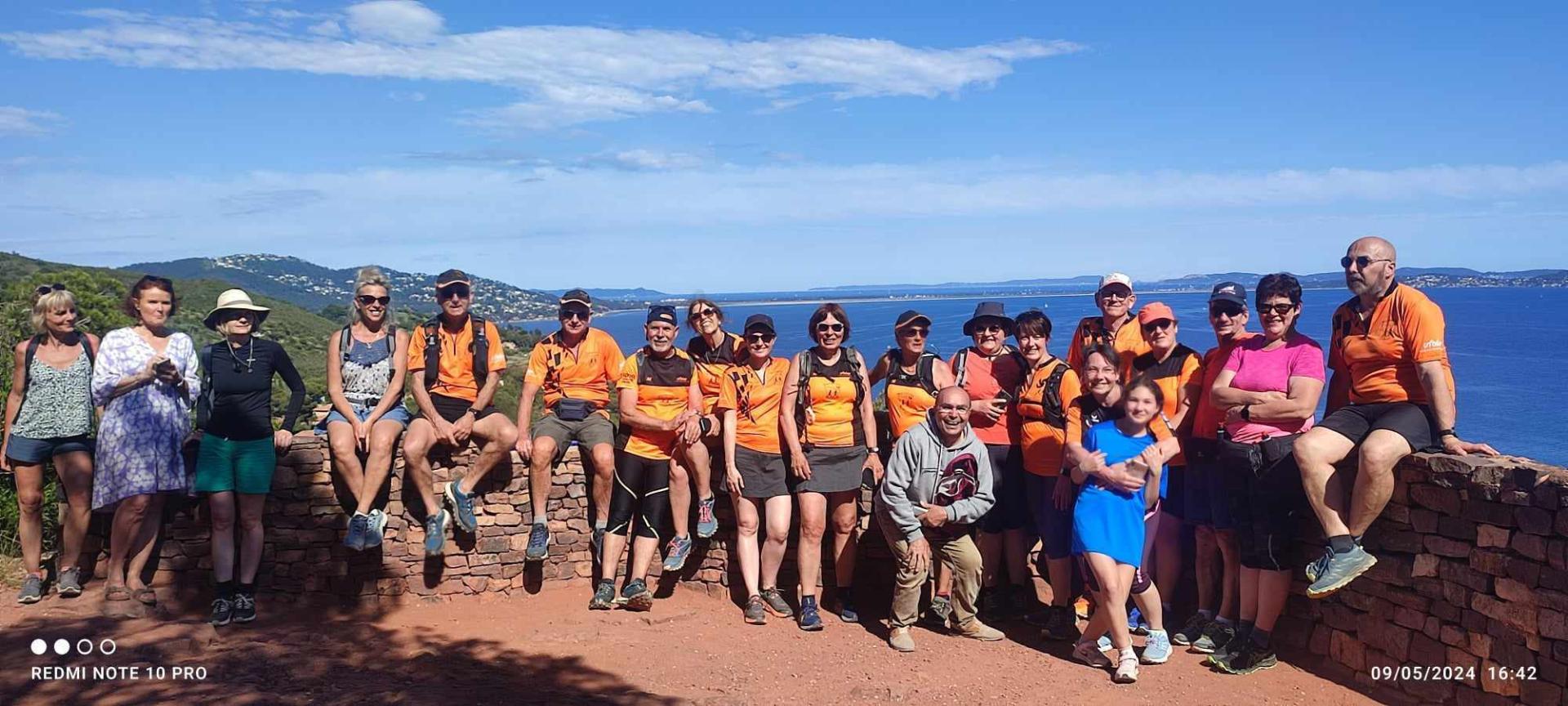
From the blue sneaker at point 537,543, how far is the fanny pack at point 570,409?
2.52ft

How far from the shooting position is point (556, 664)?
627 cm

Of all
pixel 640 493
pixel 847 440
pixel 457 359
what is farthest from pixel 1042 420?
pixel 457 359

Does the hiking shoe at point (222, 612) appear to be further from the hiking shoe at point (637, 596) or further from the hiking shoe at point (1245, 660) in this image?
the hiking shoe at point (1245, 660)

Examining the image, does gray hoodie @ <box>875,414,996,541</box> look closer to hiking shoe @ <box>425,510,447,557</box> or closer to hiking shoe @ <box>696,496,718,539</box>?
hiking shoe @ <box>696,496,718,539</box>

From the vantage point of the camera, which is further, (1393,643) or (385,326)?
(385,326)

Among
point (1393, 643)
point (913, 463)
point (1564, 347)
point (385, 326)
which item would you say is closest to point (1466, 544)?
point (1393, 643)

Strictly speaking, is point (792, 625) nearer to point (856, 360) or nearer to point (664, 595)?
point (664, 595)

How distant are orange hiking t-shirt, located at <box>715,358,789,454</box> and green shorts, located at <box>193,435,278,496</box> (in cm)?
303

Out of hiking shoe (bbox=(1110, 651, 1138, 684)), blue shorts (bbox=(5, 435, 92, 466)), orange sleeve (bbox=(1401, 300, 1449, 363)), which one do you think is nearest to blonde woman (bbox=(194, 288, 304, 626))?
blue shorts (bbox=(5, 435, 92, 466))

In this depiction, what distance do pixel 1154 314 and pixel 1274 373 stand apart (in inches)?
31.4

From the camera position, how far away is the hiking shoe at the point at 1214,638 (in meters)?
6.24

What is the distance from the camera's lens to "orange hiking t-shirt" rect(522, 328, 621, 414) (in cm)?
725

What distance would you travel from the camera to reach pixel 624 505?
714 cm

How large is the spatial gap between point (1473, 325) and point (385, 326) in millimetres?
132167
